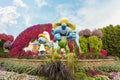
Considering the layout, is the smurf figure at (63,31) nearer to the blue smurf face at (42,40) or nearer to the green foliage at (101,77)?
the blue smurf face at (42,40)

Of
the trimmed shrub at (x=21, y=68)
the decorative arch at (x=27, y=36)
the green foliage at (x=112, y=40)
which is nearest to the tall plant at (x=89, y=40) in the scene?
the decorative arch at (x=27, y=36)

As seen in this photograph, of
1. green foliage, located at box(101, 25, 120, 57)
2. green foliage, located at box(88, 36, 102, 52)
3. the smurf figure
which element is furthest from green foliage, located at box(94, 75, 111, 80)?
green foliage, located at box(101, 25, 120, 57)

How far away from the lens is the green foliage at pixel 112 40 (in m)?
28.9

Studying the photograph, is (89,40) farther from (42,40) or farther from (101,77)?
(101,77)

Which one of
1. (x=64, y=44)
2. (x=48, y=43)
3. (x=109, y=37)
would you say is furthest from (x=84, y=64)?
(x=109, y=37)

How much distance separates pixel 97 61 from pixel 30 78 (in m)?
4.83

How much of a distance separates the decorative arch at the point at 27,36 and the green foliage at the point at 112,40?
8196 mm

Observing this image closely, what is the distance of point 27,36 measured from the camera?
2172 cm

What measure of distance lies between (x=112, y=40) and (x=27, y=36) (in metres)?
10.5

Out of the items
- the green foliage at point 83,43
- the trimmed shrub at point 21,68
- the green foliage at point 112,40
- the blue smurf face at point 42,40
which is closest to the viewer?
the trimmed shrub at point 21,68

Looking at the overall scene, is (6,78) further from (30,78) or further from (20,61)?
(20,61)

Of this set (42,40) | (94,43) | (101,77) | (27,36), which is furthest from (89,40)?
(101,77)

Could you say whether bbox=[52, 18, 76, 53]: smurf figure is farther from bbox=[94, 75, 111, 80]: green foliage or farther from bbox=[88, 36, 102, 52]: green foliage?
bbox=[94, 75, 111, 80]: green foliage

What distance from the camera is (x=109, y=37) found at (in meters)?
29.2
